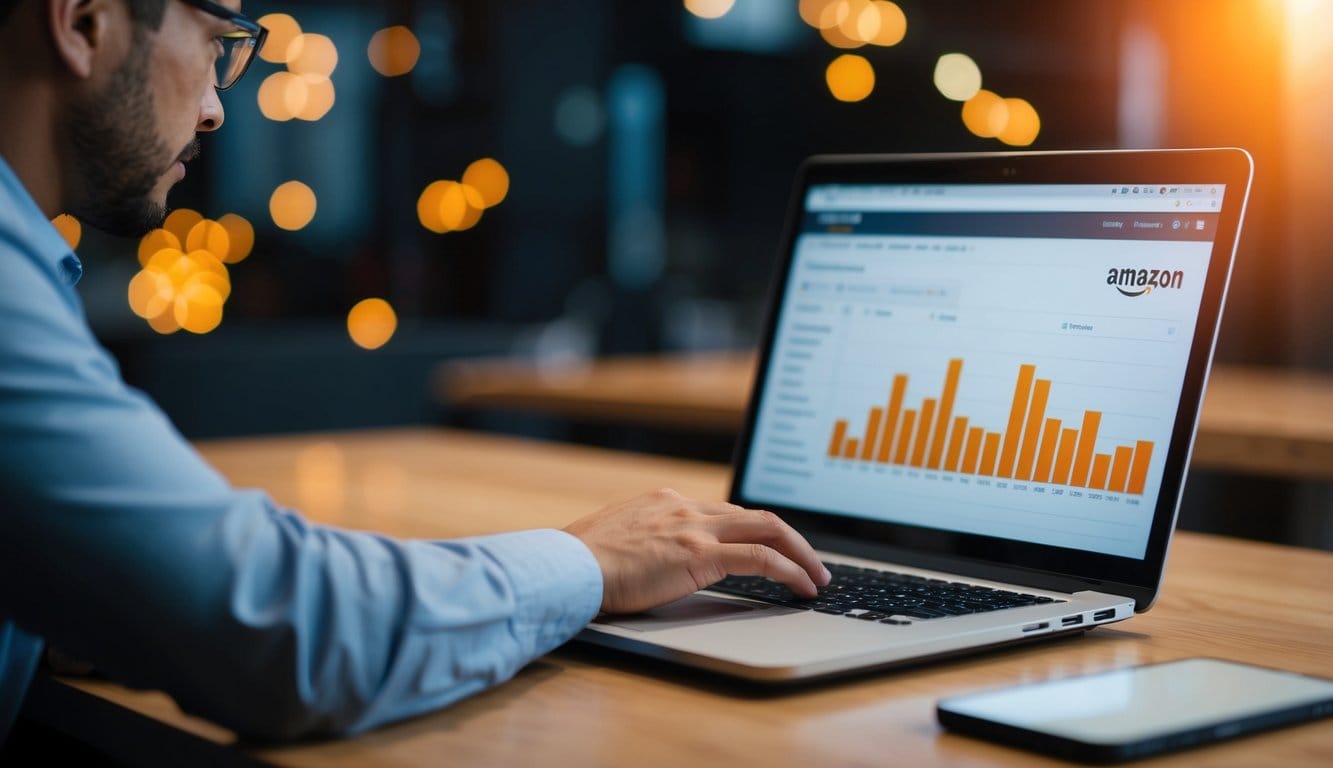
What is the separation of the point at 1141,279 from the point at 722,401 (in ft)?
4.49

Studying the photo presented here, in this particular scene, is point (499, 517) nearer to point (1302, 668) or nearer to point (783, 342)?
point (783, 342)

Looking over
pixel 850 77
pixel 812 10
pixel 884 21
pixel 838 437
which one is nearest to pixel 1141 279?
pixel 838 437

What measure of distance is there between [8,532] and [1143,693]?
2.00 ft

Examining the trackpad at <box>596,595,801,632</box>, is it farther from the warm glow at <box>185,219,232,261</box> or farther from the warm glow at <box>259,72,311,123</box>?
the warm glow at <box>259,72,311,123</box>

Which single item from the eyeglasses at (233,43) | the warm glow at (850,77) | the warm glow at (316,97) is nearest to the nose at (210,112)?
the eyeglasses at (233,43)

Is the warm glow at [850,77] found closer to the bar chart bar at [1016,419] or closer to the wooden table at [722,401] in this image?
the wooden table at [722,401]

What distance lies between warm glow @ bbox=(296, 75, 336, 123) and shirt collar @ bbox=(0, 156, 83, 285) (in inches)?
220

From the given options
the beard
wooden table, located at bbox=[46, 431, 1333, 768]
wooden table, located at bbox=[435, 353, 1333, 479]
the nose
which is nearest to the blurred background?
wooden table, located at bbox=[435, 353, 1333, 479]

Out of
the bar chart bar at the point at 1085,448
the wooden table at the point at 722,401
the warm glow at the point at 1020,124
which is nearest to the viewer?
the bar chart bar at the point at 1085,448

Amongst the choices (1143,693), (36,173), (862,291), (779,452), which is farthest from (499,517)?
(1143,693)

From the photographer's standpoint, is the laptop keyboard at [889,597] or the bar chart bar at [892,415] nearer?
the laptop keyboard at [889,597]

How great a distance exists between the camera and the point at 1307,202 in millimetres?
3021

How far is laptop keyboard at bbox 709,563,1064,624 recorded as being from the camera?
90 centimetres

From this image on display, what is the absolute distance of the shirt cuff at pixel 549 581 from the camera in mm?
803
